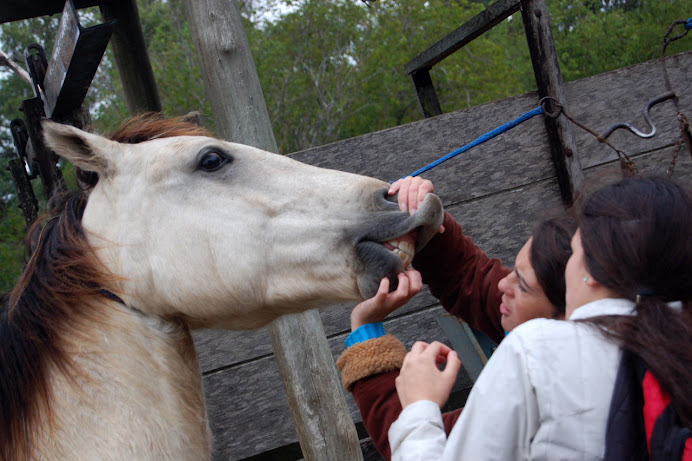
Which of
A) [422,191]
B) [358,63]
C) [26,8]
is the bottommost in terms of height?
[422,191]

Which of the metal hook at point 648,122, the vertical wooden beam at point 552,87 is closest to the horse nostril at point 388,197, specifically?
the metal hook at point 648,122

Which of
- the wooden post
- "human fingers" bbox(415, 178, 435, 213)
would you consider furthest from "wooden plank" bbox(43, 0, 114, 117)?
"human fingers" bbox(415, 178, 435, 213)

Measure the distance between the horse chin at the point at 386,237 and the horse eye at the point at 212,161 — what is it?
1.43ft

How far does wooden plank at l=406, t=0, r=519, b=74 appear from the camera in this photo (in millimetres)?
2662

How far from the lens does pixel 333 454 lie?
2.24 metres

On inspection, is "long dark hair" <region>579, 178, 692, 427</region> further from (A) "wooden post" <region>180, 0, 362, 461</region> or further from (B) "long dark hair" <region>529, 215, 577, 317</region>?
(A) "wooden post" <region>180, 0, 362, 461</region>

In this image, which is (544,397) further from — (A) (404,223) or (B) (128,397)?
(B) (128,397)

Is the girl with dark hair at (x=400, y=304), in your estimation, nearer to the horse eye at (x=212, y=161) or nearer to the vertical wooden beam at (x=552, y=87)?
the horse eye at (x=212, y=161)

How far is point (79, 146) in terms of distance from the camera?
5.13 ft

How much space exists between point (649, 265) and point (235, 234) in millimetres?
893

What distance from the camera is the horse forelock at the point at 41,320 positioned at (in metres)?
1.33

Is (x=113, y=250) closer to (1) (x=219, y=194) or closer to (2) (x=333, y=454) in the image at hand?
(1) (x=219, y=194)

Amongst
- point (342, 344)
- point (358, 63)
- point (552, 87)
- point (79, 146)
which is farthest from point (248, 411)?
point (358, 63)

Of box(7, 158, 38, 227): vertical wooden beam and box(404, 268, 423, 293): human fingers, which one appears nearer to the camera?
box(404, 268, 423, 293): human fingers
